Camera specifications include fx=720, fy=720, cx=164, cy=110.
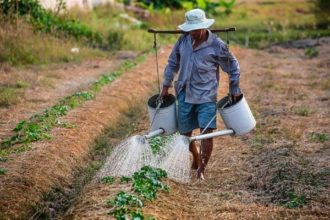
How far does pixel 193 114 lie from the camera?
7230 mm

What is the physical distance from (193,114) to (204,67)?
55 centimetres

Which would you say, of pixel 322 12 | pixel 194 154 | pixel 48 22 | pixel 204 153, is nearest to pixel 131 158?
pixel 204 153

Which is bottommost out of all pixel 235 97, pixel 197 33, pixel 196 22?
pixel 235 97

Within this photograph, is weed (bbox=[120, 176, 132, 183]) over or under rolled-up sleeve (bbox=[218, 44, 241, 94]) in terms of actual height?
under

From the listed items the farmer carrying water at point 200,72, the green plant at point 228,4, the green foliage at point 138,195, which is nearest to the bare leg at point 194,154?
the farmer carrying water at point 200,72

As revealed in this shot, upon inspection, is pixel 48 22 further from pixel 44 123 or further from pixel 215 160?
pixel 215 160

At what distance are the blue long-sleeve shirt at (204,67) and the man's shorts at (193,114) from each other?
69mm

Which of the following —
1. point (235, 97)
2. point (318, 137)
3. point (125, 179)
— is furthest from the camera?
point (318, 137)

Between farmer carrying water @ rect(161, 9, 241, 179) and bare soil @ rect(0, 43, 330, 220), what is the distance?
632 millimetres

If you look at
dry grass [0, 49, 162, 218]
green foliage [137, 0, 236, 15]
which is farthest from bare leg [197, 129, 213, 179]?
green foliage [137, 0, 236, 15]

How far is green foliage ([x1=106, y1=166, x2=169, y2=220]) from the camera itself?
543cm

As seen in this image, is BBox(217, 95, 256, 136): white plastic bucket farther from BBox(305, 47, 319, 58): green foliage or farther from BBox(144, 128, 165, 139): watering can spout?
BBox(305, 47, 319, 58): green foliage

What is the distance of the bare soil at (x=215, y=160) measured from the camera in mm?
6038

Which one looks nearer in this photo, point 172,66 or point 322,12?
point 172,66
